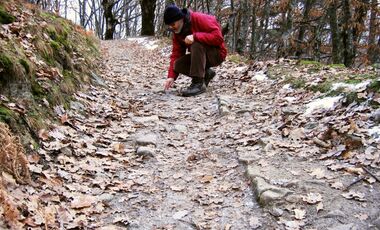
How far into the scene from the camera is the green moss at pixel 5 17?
16.5 feet

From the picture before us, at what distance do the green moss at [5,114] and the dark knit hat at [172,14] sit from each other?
3076mm

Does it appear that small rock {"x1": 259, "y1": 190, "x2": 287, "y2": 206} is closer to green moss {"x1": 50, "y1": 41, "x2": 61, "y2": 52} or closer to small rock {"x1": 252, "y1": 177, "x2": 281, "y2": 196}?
small rock {"x1": 252, "y1": 177, "x2": 281, "y2": 196}

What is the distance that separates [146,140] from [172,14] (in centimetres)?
236

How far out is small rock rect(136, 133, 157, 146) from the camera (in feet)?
13.8

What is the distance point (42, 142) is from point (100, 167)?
594 mm

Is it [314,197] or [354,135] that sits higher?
[354,135]

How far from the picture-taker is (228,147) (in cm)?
410

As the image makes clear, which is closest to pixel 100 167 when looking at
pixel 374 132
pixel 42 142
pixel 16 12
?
pixel 42 142

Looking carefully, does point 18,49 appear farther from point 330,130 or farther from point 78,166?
point 330,130

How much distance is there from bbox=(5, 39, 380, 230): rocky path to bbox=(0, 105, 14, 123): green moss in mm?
412

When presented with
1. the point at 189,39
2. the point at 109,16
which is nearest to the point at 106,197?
the point at 189,39

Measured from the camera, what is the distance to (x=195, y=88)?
6.34 m

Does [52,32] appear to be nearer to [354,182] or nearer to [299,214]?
[299,214]

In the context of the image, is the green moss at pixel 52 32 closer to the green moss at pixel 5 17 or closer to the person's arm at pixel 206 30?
the green moss at pixel 5 17
